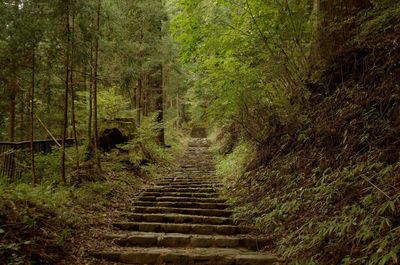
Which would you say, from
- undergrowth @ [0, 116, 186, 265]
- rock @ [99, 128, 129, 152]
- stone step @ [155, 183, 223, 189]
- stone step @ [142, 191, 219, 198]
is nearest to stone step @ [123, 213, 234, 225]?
undergrowth @ [0, 116, 186, 265]

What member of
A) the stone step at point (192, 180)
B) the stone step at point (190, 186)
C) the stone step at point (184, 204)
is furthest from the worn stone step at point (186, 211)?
the stone step at point (192, 180)

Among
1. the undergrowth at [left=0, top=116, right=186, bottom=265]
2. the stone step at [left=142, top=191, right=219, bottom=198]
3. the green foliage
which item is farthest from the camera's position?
the stone step at [left=142, top=191, right=219, bottom=198]

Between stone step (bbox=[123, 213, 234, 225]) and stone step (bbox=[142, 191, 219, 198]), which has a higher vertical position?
stone step (bbox=[142, 191, 219, 198])

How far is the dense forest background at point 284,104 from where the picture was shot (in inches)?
175

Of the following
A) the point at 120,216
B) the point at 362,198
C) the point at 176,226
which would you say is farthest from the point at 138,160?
the point at 362,198

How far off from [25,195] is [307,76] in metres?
6.34

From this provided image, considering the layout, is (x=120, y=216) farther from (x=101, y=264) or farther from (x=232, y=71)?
(x=232, y=71)

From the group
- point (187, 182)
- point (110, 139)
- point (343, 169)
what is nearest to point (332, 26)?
point (343, 169)

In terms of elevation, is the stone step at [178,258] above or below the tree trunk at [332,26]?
below

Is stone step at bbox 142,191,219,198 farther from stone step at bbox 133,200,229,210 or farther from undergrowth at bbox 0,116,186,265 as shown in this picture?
stone step at bbox 133,200,229,210

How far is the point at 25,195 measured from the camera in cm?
528

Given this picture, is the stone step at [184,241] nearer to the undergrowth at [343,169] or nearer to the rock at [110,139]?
the undergrowth at [343,169]

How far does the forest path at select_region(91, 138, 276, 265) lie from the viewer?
5.14 meters

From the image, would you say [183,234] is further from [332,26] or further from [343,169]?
[332,26]
